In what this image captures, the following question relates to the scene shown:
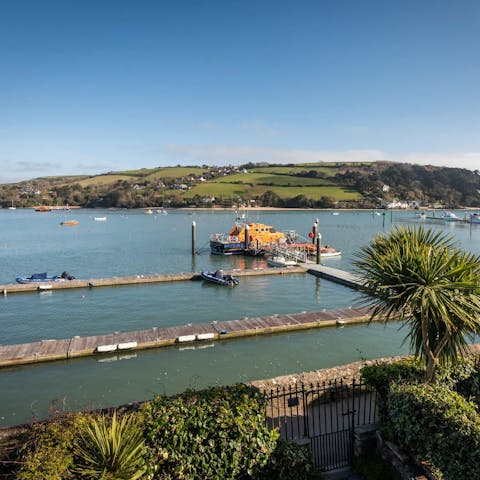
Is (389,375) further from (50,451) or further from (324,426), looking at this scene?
(50,451)

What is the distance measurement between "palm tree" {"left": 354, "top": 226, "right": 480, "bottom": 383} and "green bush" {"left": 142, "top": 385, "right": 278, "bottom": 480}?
3536 millimetres

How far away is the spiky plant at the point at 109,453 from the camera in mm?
5703

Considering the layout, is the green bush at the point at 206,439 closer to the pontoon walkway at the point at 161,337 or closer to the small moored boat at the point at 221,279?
the pontoon walkway at the point at 161,337

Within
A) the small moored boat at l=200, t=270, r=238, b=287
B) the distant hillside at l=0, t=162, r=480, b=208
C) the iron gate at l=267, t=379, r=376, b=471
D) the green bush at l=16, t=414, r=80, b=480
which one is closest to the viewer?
the green bush at l=16, t=414, r=80, b=480

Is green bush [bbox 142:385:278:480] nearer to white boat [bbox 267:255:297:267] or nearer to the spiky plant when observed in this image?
the spiky plant

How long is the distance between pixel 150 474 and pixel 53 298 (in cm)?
2778

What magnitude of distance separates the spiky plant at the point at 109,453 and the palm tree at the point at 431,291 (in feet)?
17.4

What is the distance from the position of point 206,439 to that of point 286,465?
1.58m

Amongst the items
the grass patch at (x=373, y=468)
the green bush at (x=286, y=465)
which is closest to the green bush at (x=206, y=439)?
the green bush at (x=286, y=465)

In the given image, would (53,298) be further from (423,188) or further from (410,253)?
(423,188)

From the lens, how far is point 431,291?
25.8 ft

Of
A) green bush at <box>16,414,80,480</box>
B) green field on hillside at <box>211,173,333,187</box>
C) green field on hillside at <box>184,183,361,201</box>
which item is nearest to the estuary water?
green bush at <box>16,414,80,480</box>

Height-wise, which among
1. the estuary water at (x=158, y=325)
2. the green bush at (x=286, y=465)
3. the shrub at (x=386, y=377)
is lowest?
the estuary water at (x=158, y=325)

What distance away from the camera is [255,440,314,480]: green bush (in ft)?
22.9
